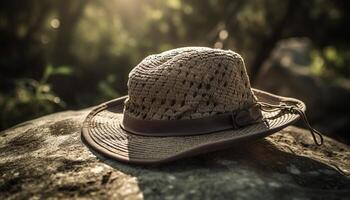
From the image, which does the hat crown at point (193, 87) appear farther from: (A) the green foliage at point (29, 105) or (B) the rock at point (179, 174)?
(A) the green foliage at point (29, 105)

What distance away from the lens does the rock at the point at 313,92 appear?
26.9ft

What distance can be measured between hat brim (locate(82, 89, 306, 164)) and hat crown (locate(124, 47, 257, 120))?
15 centimetres

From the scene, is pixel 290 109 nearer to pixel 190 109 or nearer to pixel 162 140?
pixel 190 109

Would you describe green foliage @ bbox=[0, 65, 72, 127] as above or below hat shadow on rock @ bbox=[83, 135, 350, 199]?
below

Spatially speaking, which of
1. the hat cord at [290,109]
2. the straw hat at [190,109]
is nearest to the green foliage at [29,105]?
the straw hat at [190,109]

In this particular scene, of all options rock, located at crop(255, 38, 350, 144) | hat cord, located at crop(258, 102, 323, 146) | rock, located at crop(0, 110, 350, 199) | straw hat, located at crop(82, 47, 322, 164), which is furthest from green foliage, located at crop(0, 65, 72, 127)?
rock, located at crop(255, 38, 350, 144)

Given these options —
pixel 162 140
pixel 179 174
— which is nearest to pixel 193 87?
pixel 162 140

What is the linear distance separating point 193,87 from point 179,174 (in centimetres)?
60

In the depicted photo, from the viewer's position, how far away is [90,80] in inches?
340

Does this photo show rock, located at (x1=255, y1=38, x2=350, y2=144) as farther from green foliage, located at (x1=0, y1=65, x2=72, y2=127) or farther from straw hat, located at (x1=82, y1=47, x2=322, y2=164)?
straw hat, located at (x1=82, y1=47, x2=322, y2=164)

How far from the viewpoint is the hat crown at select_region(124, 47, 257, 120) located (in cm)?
286

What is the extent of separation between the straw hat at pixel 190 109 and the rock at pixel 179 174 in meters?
0.13

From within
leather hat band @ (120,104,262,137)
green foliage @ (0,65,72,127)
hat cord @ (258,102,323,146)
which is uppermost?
hat cord @ (258,102,323,146)

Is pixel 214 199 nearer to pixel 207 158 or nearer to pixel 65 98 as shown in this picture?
pixel 207 158
